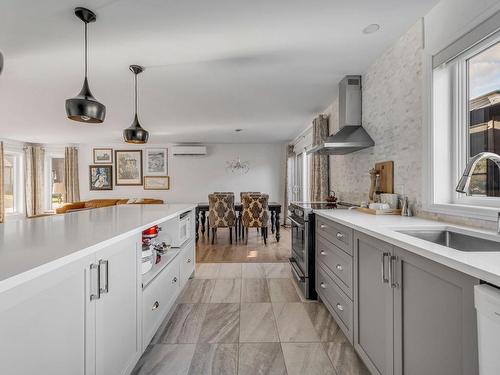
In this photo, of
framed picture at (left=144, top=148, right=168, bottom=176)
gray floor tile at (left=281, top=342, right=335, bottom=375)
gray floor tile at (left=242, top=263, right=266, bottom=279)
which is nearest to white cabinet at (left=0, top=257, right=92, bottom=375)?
gray floor tile at (left=281, top=342, right=335, bottom=375)

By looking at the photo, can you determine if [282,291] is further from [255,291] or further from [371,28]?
[371,28]

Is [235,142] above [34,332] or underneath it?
above

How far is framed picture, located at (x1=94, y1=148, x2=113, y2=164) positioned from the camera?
7.31m

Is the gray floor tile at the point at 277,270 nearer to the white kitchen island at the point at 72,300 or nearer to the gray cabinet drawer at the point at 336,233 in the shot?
the gray cabinet drawer at the point at 336,233

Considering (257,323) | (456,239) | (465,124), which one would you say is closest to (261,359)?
(257,323)

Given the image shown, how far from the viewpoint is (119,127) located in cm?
534

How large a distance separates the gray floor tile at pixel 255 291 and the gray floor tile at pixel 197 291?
0.34 meters

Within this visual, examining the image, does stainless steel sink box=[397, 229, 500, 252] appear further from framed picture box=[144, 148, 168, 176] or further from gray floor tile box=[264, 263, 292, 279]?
framed picture box=[144, 148, 168, 176]

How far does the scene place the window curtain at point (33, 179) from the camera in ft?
21.9

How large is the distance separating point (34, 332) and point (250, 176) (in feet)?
21.7

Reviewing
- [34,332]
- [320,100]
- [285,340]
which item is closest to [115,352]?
[34,332]

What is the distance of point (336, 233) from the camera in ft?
6.24

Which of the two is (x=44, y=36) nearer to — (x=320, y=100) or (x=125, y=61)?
(x=125, y=61)

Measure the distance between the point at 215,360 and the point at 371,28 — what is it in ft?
8.50
